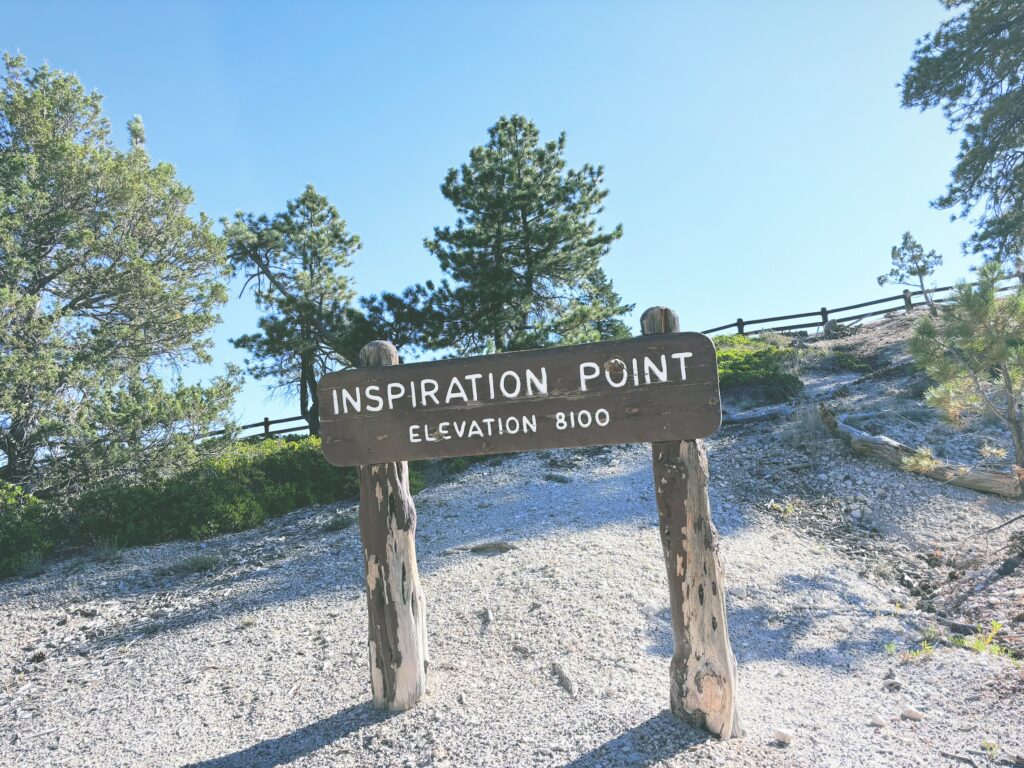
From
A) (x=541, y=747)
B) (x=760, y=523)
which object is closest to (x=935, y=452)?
(x=760, y=523)

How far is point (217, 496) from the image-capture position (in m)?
11.1

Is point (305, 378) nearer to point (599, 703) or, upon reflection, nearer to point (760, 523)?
point (760, 523)

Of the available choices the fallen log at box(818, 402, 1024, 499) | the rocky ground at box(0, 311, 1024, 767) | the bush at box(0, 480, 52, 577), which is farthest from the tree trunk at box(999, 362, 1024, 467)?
the bush at box(0, 480, 52, 577)

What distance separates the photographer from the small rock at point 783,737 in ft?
12.5

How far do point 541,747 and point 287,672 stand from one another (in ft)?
8.24

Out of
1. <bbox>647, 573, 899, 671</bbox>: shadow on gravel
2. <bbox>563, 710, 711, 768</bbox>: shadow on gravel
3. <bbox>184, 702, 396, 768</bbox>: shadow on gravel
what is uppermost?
<bbox>184, 702, 396, 768</bbox>: shadow on gravel

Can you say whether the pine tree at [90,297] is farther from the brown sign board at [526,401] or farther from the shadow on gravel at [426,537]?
the brown sign board at [526,401]

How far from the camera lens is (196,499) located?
1095cm

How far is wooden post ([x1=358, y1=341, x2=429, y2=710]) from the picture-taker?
418 cm

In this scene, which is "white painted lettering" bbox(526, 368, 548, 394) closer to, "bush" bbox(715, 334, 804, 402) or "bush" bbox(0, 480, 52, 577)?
"bush" bbox(0, 480, 52, 577)

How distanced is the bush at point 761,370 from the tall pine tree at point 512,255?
270cm

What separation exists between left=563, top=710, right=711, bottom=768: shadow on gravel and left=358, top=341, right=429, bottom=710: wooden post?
3.92 feet

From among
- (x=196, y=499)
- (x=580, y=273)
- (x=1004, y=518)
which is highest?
(x=580, y=273)

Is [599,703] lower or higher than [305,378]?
lower
